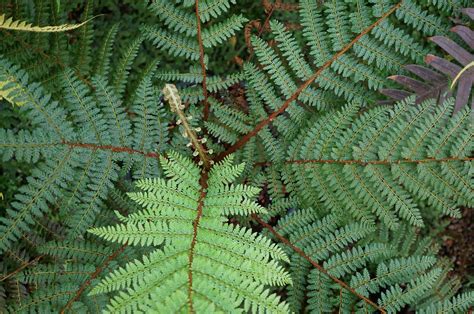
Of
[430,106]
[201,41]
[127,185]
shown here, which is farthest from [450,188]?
[127,185]

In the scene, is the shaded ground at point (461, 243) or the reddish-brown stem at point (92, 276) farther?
the shaded ground at point (461, 243)

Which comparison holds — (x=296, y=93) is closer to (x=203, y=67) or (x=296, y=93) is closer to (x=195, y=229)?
(x=203, y=67)

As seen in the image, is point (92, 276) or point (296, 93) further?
point (296, 93)

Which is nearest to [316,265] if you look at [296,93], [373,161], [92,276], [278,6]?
[373,161]

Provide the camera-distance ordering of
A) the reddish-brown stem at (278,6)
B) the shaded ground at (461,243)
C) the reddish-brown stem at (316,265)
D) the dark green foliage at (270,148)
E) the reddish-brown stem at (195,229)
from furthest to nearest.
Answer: the shaded ground at (461,243), the reddish-brown stem at (278,6), the reddish-brown stem at (316,265), the dark green foliage at (270,148), the reddish-brown stem at (195,229)

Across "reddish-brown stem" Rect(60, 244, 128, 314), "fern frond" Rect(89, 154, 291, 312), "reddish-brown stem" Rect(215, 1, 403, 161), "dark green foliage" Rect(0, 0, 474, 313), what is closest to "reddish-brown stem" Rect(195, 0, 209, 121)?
"dark green foliage" Rect(0, 0, 474, 313)

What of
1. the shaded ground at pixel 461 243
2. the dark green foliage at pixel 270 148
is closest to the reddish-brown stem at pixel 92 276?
the dark green foliage at pixel 270 148

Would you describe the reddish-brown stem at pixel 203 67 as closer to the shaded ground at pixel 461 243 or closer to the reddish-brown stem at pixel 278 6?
the reddish-brown stem at pixel 278 6

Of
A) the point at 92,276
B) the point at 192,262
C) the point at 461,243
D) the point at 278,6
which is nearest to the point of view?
the point at 192,262

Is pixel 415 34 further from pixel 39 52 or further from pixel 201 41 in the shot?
pixel 39 52

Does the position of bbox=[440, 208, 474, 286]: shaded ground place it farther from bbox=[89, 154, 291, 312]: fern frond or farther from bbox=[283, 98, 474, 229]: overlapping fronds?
bbox=[89, 154, 291, 312]: fern frond

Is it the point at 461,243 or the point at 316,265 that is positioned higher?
the point at 461,243
